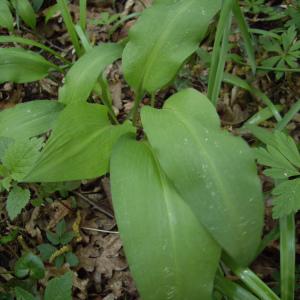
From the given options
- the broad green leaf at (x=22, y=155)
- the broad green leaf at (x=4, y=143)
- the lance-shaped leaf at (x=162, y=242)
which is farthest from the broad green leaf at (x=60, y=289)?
the broad green leaf at (x=4, y=143)

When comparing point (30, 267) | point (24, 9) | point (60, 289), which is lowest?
point (30, 267)

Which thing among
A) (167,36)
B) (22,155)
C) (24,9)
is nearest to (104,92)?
(167,36)

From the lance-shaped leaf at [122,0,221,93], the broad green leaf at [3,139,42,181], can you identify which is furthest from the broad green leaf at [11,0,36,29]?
the broad green leaf at [3,139,42,181]

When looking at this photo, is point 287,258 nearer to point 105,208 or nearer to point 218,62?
point 218,62

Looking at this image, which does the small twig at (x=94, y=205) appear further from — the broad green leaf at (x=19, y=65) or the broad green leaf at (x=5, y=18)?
the broad green leaf at (x=5, y=18)

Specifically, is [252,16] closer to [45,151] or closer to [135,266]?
[45,151]
